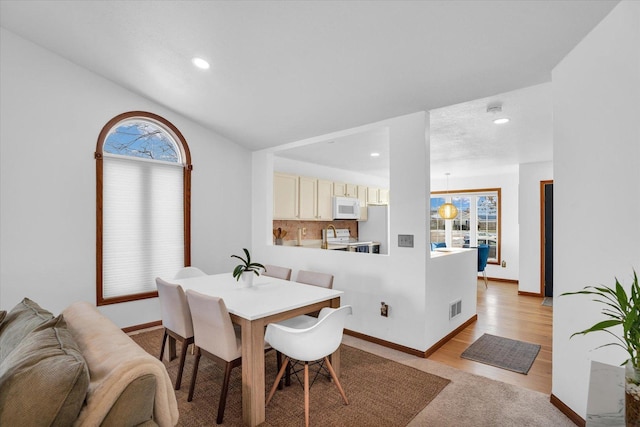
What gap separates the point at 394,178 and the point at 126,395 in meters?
2.84

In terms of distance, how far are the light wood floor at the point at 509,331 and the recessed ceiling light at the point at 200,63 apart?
3.53 m

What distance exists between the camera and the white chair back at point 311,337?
1.96 metres

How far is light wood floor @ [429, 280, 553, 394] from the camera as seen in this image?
276 centimetres

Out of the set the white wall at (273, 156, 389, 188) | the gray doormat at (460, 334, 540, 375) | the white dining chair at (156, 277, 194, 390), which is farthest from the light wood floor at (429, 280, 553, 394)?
the white wall at (273, 156, 389, 188)

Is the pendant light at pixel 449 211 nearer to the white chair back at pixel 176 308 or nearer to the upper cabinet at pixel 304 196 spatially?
the upper cabinet at pixel 304 196

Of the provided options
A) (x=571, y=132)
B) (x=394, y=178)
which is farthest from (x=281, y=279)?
(x=571, y=132)

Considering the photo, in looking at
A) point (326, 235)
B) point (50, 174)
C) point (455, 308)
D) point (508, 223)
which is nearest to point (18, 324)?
point (50, 174)

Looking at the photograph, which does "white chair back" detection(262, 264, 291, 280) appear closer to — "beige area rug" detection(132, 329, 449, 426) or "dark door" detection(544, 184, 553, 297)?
"beige area rug" detection(132, 329, 449, 426)

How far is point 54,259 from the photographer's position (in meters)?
3.28

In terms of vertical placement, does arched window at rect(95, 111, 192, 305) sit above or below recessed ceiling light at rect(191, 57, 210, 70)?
below

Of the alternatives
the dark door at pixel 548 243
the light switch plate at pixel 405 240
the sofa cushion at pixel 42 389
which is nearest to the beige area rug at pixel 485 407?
the light switch plate at pixel 405 240

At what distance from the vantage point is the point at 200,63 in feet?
9.86

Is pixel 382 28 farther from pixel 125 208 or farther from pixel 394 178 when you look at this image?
pixel 125 208

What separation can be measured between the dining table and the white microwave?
300cm
